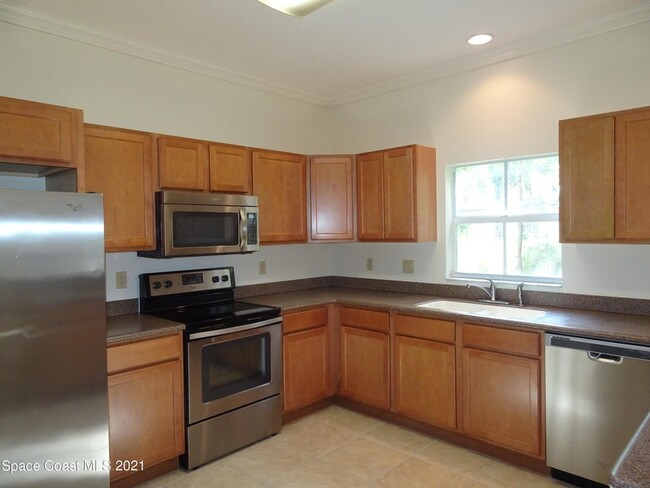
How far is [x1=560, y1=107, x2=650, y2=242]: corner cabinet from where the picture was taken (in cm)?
245

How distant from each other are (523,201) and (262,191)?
6.47ft

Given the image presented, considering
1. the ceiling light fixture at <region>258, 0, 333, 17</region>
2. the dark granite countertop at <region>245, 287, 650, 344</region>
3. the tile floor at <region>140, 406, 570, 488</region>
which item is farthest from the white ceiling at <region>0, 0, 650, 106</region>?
the tile floor at <region>140, 406, 570, 488</region>

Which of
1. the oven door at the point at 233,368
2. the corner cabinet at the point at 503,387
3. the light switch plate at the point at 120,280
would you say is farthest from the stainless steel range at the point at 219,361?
the corner cabinet at the point at 503,387

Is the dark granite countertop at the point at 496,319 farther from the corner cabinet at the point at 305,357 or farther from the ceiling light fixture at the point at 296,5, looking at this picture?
the ceiling light fixture at the point at 296,5

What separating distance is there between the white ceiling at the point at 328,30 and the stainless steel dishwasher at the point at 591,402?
195 centimetres

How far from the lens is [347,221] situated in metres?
3.95

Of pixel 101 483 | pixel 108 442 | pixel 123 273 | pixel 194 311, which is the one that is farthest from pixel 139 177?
pixel 101 483

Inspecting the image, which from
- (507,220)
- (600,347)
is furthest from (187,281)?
(600,347)

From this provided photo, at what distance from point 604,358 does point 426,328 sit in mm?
1074

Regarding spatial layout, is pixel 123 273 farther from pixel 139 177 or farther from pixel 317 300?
pixel 317 300

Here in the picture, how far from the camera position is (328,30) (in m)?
2.93

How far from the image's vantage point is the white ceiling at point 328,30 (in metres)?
2.62

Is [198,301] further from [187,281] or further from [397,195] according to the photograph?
[397,195]

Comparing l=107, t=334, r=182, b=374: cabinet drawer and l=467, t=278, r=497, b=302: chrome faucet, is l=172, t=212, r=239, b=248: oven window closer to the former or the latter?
l=107, t=334, r=182, b=374: cabinet drawer
